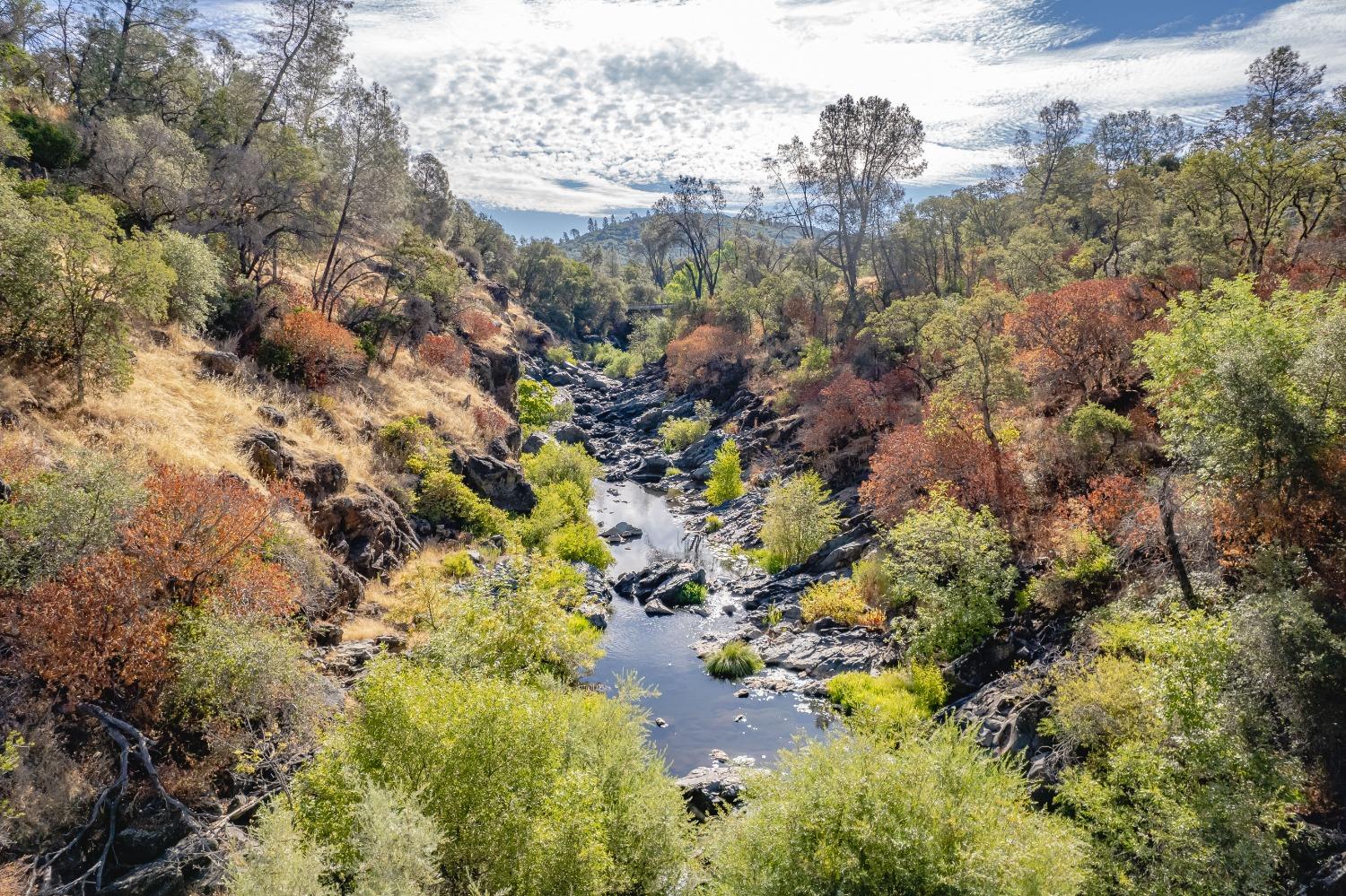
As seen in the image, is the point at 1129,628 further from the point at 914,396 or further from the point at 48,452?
the point at 48,452

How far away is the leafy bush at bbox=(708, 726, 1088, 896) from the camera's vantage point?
11.7m

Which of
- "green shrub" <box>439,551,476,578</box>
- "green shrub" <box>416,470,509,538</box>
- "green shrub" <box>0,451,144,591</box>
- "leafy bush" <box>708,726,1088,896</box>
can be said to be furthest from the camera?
"green shrub" <box>416,470,509,538</box>

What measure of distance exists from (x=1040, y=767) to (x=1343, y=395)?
11.2m

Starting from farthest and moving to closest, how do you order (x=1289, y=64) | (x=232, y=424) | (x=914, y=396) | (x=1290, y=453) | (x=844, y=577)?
(x=914, y=396)
(x=1289, y=64)
(x=844, y=577)
(x=232, y=424)
(x=1290, y=453)

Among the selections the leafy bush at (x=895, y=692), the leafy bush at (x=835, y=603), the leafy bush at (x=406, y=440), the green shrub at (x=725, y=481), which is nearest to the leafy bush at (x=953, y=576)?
the leafy bush at (x=895, y=692)

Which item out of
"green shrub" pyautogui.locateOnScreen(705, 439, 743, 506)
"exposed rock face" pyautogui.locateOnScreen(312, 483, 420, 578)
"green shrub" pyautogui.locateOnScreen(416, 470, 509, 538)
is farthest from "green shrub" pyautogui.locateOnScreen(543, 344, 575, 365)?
"exposed rock face" pyautogui.locateOnScreen(312, 483, 420, 578)

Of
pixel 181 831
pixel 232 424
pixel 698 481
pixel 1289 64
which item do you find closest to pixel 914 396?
pixel 698 481

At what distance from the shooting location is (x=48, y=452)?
17.8 m

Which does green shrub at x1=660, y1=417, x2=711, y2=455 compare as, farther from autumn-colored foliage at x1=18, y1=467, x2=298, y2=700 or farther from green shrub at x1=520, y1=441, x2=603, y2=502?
autumn-colored foliage at x1=18, y1=467, x2=298, y2=700

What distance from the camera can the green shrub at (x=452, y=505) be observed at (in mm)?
34688

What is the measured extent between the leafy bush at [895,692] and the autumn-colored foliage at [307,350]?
101ft

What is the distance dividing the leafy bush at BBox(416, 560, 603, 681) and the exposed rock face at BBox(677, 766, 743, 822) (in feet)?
17.7

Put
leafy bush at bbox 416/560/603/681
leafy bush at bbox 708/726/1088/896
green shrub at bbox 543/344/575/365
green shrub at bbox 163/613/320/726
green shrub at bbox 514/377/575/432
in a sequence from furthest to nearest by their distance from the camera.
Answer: green shrub at bbox 543/344/575/365 < green shrub at bbox 514/377/575/432 < leafy bush at bbox 416/560/603/681 < green shrub at bbox 163/613/320/726 < leafy bush at bbox 708/726/1088/896

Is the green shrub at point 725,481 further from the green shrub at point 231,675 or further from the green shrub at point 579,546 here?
the green shrub at point 231,675
